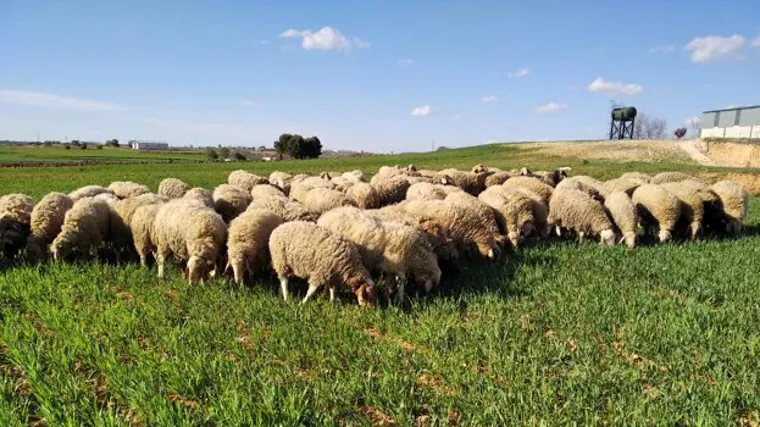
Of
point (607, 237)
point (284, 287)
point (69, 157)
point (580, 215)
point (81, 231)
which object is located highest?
point (69, 157)

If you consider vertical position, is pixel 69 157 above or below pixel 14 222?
above

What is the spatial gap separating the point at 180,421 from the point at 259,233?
427cm

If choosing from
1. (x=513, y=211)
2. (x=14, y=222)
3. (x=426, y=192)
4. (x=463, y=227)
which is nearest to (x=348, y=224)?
(x=463, y=227)

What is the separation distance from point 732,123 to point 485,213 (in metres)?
58.0

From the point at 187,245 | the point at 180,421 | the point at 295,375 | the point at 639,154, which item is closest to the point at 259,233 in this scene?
the point at 187,245

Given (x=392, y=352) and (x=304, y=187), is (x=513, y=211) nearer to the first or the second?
(x=304, y=187)

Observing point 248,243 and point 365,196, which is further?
point 365,196

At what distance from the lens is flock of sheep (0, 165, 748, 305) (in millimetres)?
7324

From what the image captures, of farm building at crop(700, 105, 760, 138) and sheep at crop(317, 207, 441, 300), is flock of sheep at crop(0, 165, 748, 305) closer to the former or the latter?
sheep at crop(317, 207, 441, 300)

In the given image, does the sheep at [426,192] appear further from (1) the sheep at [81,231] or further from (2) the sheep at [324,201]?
(1) the sheep at [81,231]

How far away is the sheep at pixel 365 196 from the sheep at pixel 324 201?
58 centimetres

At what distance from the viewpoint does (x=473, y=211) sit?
9.54m

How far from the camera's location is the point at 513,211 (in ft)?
34.8

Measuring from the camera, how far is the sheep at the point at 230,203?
10719mm
